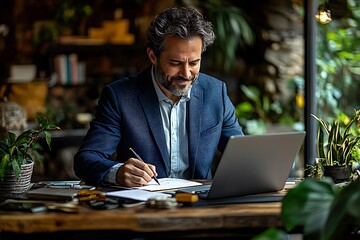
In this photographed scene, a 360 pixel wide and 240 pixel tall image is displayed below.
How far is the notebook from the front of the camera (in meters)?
2.90

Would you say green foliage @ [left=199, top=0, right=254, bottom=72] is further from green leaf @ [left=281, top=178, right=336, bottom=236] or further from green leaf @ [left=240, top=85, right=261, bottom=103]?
green leaf @ [left=281, top=178, right=336, bottom=236]

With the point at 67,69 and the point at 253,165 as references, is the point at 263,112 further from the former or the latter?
the point at 253,165

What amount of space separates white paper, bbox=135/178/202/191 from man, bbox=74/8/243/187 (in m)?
0.14

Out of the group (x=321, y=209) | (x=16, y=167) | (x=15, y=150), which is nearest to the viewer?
(x=321, y=209)

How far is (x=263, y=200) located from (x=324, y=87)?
387 cm

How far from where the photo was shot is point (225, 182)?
298cm

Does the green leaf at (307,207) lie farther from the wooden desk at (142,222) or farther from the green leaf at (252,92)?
the green leaf at (252,92)

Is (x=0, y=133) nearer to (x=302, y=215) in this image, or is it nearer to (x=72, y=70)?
(x=72, y=70)

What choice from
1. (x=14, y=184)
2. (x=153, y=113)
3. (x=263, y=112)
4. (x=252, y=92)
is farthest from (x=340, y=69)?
(x=14, y=184)

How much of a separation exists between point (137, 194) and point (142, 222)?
38 cm

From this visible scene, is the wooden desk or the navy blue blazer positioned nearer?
the wooden desk

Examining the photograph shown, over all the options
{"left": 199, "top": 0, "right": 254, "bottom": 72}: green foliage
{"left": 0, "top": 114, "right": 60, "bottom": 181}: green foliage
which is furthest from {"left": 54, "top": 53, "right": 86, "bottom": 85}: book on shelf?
{"left": 0, "top": 114, "right": 60, "bottom": 181}: green foliage

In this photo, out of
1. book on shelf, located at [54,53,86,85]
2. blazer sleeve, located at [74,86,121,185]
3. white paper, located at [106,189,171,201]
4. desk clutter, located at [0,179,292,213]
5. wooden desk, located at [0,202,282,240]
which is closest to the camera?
wooden desk, located at [0,202,282,240]

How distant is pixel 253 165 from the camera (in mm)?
3004
